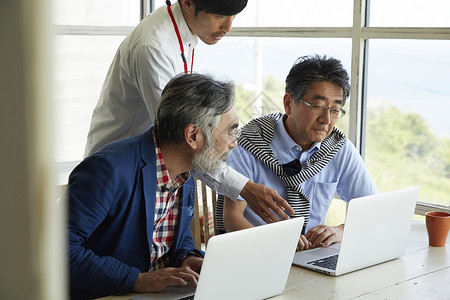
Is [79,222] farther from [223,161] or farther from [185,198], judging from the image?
[223,161]

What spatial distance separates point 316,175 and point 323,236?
359mm

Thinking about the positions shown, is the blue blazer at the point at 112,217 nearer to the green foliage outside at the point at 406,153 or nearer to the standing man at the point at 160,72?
the standing man at the point at 160,72

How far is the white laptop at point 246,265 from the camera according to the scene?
1269 mm

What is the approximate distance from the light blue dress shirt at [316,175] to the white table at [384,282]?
0.46 m

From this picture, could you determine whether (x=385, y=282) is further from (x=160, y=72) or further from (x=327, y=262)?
(x=160, y=72)

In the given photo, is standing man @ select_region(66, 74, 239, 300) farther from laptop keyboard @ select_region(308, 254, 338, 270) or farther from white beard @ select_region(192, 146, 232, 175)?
laptop keyboard @ select_region(308, 254, 338, 270)

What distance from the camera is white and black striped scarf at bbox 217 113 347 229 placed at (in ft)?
7.03

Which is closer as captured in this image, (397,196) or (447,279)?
(447,279)

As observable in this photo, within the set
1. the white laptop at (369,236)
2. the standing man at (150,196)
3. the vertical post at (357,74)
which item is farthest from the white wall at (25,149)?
the vertical post at (357,74)

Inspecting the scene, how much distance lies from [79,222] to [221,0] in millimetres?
868

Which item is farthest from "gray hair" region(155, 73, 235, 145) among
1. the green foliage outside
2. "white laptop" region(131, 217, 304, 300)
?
the green foliage outside

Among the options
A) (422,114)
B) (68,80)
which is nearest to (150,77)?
(422,114)

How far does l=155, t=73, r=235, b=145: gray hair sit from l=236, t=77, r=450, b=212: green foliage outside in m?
1.41

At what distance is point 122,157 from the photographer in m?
1.57
